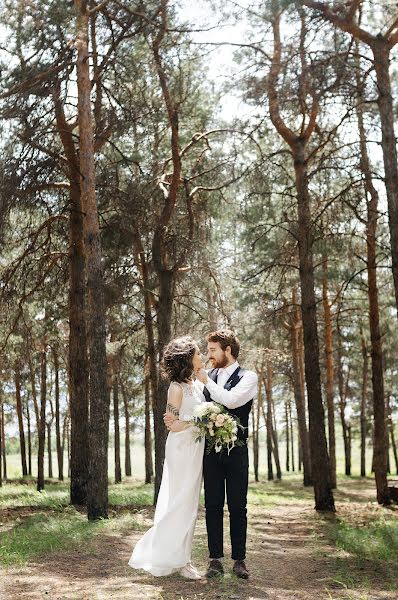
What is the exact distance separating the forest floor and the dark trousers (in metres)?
0.34

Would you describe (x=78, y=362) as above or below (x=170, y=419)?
above

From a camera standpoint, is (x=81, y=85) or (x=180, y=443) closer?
(x=180, y=443)

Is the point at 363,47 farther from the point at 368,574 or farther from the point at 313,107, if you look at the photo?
the point at 368,574

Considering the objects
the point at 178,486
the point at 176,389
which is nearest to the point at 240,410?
the point at 176,389

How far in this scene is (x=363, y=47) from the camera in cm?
1177

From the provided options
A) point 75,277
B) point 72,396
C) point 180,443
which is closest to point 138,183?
point 75,277

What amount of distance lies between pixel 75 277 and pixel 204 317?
154 inches

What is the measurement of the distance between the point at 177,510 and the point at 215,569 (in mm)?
628

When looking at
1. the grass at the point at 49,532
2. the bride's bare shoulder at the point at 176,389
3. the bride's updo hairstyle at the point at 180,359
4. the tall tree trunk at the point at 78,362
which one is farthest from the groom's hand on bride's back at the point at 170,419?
the tall tree trunk at the point at 78,362

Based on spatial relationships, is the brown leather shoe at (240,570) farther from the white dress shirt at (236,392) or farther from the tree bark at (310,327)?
the tree bark at (310,327)

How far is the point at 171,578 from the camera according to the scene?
606 centimetres

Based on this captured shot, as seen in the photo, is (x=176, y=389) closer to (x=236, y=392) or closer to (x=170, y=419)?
(x=170, y=419)

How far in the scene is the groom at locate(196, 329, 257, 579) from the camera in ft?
19.7

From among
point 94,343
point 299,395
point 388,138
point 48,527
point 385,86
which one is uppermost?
point 385,86
